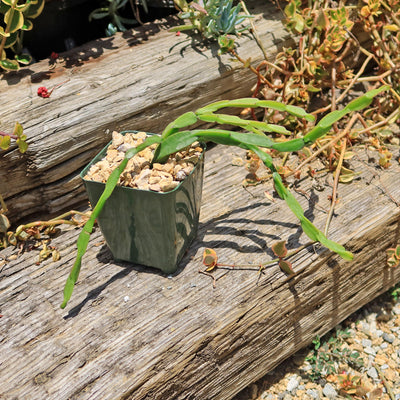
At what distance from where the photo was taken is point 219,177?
1.61 meters

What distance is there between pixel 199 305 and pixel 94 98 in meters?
0.74

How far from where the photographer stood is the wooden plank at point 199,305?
107 centimetres

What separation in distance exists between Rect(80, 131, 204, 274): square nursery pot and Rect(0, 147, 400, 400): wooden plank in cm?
6

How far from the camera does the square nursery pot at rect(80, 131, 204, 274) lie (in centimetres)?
111

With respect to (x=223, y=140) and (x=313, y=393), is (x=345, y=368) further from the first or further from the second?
(x=223, y=140)

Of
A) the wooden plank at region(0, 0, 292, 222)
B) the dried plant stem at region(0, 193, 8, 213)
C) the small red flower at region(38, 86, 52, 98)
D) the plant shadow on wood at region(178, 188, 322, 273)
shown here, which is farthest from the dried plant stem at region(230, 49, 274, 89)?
the dried plant stem at region(0, 193, 8, 213)

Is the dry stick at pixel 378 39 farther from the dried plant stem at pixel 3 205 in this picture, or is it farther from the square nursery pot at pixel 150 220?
the dried plant stem at pixel 3 205

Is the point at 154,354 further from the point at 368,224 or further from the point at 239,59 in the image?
the point at 239,59

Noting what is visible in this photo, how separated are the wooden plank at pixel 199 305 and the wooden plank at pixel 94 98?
19cm

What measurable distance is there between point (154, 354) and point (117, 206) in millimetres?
377

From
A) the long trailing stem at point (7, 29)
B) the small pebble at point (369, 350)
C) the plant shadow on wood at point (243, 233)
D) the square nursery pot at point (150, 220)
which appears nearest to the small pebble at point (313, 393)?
the small pebble at point (369, 350)

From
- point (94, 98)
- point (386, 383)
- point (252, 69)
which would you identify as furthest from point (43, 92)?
point (386, 383)

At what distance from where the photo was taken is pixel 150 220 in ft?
3.75

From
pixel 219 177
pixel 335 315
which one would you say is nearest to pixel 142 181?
pixel 219 177
